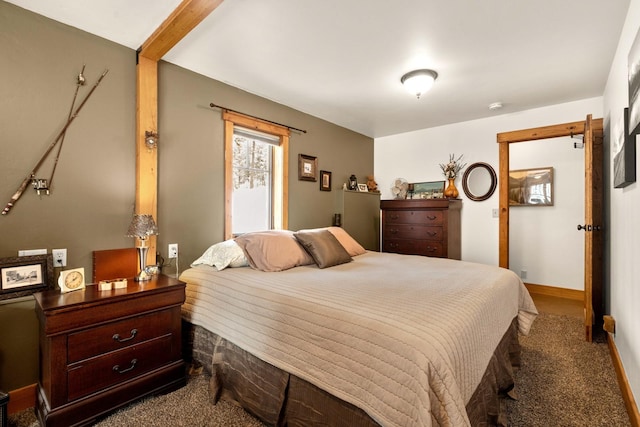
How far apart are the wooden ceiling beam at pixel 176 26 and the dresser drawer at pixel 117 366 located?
201 centimetres

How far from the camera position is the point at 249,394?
1701 mm

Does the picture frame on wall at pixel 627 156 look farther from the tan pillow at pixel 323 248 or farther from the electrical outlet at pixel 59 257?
the electrical outlet at pixel 59 257

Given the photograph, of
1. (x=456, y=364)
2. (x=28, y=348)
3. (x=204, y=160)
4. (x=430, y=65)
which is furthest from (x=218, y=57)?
(x=456, y=364)

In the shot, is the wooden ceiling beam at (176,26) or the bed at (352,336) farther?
the wooden ceiling beam at (176,26)

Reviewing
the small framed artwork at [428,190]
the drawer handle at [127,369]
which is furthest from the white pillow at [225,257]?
the small framed artwork at [428,190]

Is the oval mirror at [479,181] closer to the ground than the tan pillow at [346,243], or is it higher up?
higher up

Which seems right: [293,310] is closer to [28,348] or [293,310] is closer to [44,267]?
[44,267]

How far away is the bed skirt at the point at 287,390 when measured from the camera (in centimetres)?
133

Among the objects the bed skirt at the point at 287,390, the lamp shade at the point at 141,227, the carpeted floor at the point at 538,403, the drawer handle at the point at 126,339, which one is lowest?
the carpeted floor at the point at 538,403

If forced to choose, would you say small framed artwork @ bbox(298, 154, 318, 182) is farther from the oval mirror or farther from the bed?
the oval mirror

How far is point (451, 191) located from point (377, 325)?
11.1 ft

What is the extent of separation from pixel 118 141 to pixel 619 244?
3.82 metres

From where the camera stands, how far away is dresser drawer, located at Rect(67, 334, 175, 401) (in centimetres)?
157

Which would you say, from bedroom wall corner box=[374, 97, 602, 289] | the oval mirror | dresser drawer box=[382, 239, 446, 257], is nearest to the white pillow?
dresser drawer box=[382, 239, 446, 257]
